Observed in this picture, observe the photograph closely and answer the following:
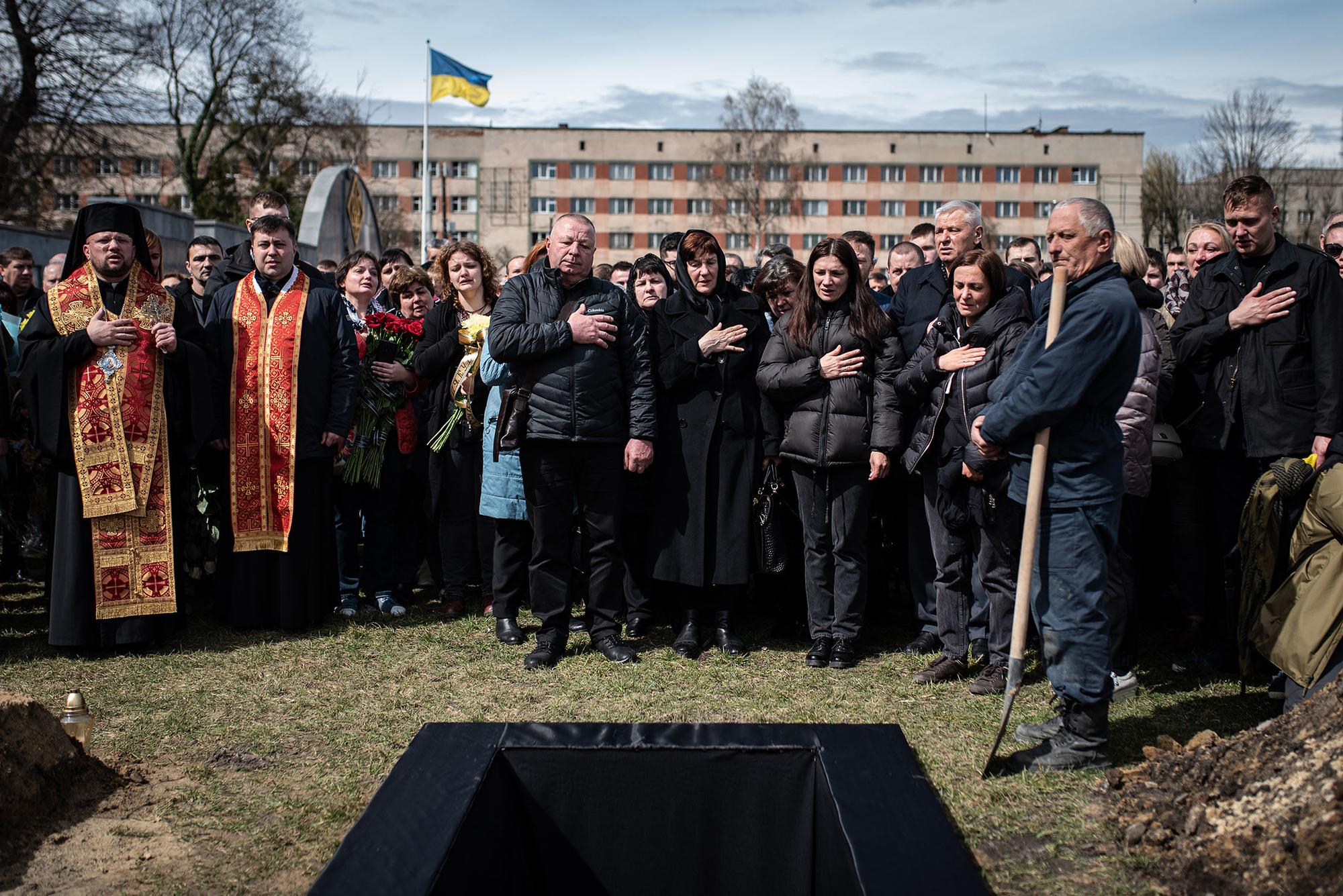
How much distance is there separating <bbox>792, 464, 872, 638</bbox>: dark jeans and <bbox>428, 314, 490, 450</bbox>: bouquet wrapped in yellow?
211 centimetres

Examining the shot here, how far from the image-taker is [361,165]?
53.2 metres

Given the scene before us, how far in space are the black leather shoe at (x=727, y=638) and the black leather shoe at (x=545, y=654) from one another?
2.89 ft

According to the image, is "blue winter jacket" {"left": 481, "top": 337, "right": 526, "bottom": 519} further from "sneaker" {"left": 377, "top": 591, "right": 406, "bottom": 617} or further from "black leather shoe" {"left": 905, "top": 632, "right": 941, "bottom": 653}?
"black leather shoe" {"left": 905, "top": 632, "right": 941, "bottom": 653}

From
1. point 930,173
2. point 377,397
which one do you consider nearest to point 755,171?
point 930,173

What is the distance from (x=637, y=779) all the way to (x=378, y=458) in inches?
154

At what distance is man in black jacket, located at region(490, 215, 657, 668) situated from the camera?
5.87 metres

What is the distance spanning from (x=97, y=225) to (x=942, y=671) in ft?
16.6

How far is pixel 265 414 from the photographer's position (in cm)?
665

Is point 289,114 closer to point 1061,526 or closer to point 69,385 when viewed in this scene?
point 69,385

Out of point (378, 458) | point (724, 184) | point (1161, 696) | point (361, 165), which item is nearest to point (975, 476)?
point (1161, 696)

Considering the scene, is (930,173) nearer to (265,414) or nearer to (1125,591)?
(265,414)

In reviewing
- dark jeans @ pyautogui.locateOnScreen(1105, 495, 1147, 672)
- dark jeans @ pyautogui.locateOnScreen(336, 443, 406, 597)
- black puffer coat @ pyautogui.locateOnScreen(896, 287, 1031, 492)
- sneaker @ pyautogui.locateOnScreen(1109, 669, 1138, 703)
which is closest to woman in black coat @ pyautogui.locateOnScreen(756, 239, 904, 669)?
black puffer coat @ pyautogui.locateOnScreen(896, 287, 1031, 492)

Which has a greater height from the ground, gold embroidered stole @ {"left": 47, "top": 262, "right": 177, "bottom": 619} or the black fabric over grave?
gold embroidered stole @ {"left": 47, "top": 262, "right": 177, "bottom": 619}

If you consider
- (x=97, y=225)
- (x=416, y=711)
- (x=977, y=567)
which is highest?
(x=97, y=225)
